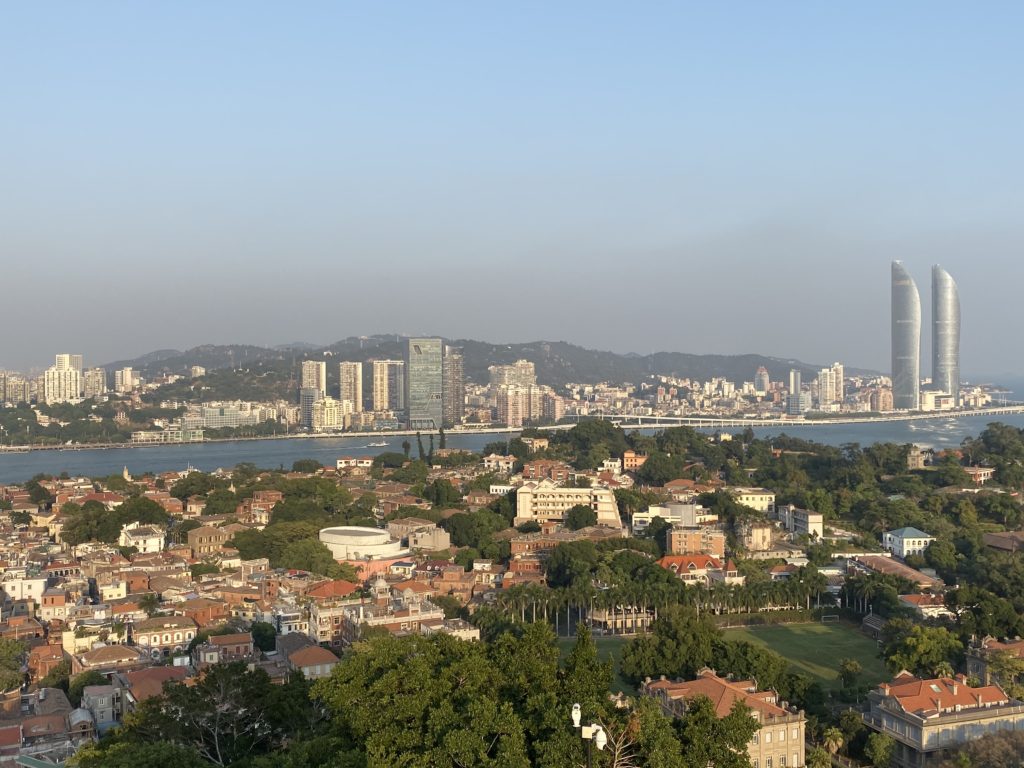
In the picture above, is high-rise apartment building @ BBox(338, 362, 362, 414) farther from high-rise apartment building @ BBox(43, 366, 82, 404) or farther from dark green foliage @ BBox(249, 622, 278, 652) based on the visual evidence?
dark green foliage @ BBox(249, 622, 278, 652)

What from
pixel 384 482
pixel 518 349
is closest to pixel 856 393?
pixel 518 349

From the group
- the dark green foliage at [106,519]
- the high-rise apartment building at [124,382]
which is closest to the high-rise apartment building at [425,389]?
the high-rise apartment building at [124,382]

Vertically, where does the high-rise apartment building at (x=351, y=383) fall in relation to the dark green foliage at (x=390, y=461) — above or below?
above

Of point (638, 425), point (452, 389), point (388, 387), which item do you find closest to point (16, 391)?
point (388, 387)

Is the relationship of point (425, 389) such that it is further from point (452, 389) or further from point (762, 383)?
point (762, 383)

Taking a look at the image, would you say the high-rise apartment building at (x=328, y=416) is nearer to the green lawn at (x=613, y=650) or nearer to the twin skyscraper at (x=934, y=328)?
the twin skyscraper at (x=934, y=328)

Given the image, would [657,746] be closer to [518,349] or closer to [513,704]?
[513,704]
